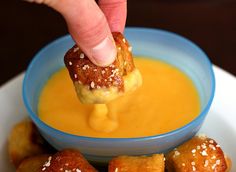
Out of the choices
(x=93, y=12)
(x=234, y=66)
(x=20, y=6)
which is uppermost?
Result: (x=93, y=12)

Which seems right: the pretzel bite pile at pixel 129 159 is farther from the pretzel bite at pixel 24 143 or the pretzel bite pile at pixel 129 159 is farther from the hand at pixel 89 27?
the hand at pixel 89 27

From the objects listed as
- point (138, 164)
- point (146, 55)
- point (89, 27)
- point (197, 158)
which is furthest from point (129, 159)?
point (146, 55)

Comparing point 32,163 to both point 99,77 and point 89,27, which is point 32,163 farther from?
point 89,27

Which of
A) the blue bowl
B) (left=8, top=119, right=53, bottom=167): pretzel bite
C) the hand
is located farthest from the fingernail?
(left=8, top=119, right=53, bottom=167): pretzel bite

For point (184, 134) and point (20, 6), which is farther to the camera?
point (20, 6)

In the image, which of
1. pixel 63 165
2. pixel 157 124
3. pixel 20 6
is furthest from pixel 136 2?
pixel 63 165

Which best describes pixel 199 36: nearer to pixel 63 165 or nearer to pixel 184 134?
pixel 184 134

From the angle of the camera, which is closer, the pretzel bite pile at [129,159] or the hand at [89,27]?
the hand at [89,27]

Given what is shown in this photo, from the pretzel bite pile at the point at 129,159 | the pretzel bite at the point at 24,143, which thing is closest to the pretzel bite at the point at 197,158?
the pretzel bite pile at the point at 129,159
